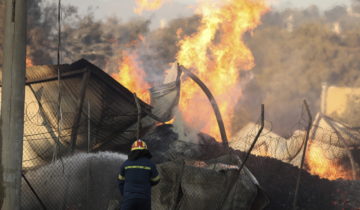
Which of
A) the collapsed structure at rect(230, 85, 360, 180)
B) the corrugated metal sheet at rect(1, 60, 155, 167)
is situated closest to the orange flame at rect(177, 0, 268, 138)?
the collapsed structure at rect(230, 85, 360, 180)

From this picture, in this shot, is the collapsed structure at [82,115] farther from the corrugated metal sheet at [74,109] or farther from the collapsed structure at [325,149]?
the collapsed structure at [325,149]

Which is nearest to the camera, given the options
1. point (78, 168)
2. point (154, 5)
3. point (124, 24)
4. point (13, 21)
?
point (13, 21)

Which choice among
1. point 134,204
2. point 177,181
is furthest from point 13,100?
point 177,181

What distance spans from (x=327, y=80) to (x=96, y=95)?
4334cm

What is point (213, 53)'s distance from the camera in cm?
2520

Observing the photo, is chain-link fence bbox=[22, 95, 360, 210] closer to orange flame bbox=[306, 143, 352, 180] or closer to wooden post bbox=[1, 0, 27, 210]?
wooden post bbox=[1, 0, 27, 210]

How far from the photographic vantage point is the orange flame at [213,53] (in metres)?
22.9

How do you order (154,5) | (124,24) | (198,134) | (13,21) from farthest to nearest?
(124,24) < (154,5) < (198,134) < (13,21)

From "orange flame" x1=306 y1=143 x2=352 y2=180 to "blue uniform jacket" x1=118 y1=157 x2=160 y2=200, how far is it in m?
10.8

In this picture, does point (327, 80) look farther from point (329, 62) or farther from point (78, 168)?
point (78, 168)

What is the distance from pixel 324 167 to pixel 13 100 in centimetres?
1255

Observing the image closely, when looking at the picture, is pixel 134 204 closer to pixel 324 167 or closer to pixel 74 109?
pixel 74 109

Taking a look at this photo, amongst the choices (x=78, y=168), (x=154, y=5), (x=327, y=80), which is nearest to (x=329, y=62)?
(x=327, y=80)

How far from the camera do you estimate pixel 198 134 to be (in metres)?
19.3
